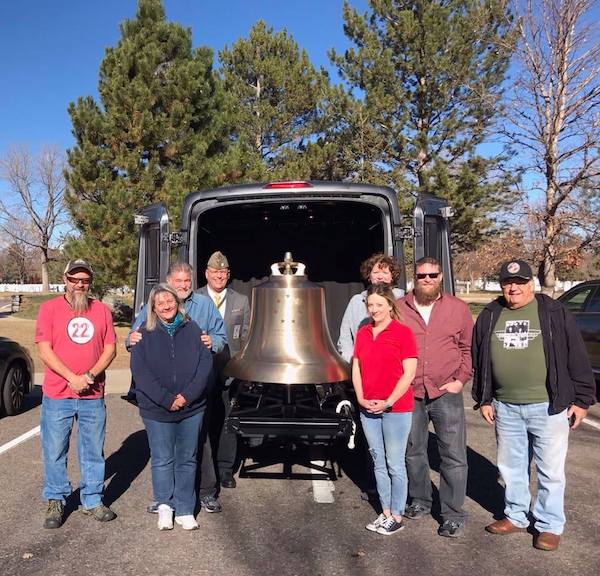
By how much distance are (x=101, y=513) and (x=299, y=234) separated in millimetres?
3775

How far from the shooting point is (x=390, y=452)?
153 inches

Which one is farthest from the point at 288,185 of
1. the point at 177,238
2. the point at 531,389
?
the point at 531,389

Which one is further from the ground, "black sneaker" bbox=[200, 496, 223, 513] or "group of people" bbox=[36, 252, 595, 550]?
"group of people" bbox=[36, 252, 595, 550]

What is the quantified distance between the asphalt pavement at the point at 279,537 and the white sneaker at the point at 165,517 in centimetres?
6

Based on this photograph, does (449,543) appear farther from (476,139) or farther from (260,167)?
(476,139)

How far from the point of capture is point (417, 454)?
13.4 feet

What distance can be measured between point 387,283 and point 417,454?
1.18m

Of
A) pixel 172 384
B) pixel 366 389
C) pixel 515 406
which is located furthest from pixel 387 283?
pixel 172 384

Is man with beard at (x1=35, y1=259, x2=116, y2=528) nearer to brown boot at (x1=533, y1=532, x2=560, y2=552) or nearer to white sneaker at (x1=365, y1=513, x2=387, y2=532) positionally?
white sneaker at (x1=365, y1=513, x2=387, y2=532)

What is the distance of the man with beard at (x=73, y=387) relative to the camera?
4.00m

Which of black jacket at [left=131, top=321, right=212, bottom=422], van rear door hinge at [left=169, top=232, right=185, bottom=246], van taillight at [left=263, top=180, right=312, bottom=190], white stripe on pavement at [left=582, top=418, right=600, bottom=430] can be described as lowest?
white stripe on pavement at [left=582, top=418, right=600, bottom=430]

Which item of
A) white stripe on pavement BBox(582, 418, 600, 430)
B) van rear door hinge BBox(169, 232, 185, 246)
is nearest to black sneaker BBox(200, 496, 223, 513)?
van rear door hinge BBox(169, 232, 185, 246)

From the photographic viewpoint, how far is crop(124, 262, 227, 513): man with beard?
4.15 meters

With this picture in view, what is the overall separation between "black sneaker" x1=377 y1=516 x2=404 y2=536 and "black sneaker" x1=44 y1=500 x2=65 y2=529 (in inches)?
83.1
